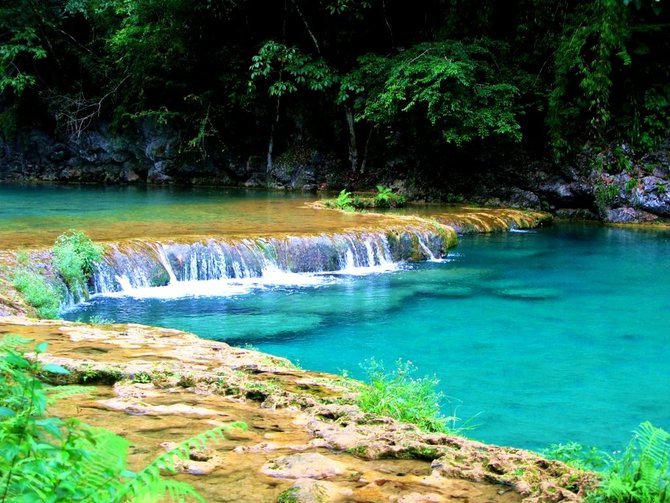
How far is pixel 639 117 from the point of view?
52.7ft

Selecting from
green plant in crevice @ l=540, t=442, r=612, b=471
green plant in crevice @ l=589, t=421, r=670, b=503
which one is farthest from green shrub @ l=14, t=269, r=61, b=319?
green plant in crevice @ l=589, t=421, r=670, b=503

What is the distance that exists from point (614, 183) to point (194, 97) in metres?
12.4

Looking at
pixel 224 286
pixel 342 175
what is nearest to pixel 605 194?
pixel 342 175

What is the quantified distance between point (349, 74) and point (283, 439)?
16351 millimetres

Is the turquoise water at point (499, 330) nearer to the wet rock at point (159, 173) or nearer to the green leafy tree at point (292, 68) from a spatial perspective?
the green leafy tree at point (292, 68)

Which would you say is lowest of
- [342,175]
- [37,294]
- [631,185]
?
[37,294]

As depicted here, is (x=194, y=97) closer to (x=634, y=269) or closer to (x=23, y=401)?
(x=634, y=269)

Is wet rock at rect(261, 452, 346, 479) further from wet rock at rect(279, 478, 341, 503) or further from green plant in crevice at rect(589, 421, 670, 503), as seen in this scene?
green plant in crevice at rect(589, 421, 670, 503)

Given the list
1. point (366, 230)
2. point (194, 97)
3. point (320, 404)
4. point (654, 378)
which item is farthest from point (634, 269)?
point (194, 97)

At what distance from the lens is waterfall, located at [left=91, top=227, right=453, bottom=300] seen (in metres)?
9.11

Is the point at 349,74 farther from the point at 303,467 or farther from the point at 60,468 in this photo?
the point at 60,468

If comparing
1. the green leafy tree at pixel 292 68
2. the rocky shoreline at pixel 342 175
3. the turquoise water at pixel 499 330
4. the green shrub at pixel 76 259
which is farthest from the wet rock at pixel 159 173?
the green shrub at pixel 76 259

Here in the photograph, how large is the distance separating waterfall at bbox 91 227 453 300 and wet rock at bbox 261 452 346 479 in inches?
266

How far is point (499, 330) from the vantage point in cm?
769
